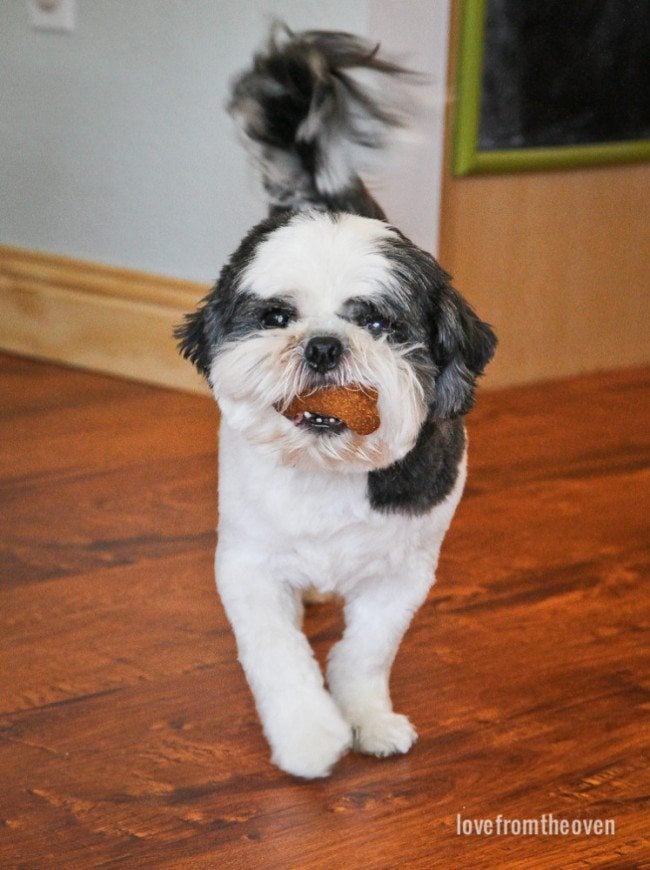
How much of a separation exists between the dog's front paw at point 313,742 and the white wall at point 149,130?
1.49 m

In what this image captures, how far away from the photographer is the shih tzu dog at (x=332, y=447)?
1.33 metres

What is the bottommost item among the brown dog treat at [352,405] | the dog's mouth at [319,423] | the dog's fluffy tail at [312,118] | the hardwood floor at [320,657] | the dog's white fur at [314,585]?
the hardwood floor at [320,657]

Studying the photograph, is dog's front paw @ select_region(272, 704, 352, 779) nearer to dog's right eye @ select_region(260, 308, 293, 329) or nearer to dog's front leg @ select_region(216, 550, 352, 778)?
dog's front leg @ select_region(216, 550, 352, 778)

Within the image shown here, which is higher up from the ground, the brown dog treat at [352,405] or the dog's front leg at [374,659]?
the brown dog treat at [352,405]

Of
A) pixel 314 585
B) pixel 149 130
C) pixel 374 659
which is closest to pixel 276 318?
pixel 314 585

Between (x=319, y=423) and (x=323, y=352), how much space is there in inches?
3.4

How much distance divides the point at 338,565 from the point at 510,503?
3.22ft

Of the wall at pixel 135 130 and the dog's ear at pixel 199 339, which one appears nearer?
the dog's ear at pixel 199 339

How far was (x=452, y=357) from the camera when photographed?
142 cm

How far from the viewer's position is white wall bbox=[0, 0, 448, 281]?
2684 mm

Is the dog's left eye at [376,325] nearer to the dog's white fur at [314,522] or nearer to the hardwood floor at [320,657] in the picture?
the dog's white fur at [314,522]

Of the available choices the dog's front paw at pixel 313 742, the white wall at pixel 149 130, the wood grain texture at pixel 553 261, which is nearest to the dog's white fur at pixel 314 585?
the dog's front paw at pixel 313 742

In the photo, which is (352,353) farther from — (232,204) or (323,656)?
(232,204)

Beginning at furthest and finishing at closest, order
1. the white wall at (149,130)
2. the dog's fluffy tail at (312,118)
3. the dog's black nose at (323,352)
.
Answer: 1. the white wall at (149,130)
2. the dog's fluffy tail at (312,118)
3. the dog's black nose at (323,352)
